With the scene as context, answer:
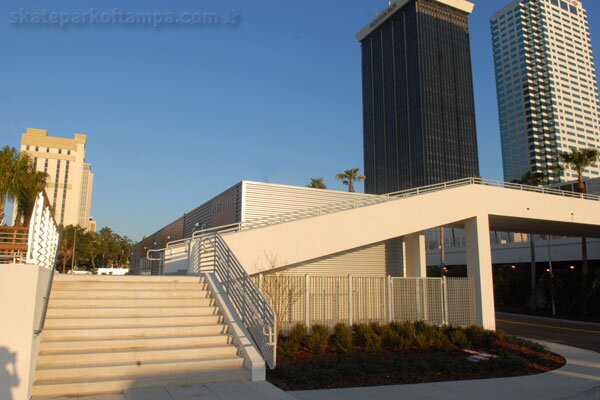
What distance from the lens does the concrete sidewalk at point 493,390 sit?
7.57 m

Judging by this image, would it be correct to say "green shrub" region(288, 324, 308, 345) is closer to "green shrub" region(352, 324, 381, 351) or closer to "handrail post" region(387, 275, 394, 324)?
"green shrub" region(352, 324, 381, 351)

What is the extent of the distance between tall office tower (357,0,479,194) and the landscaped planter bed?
4623 inches

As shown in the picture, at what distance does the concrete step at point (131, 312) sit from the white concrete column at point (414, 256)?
49.1ft

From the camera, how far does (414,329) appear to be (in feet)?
44.9

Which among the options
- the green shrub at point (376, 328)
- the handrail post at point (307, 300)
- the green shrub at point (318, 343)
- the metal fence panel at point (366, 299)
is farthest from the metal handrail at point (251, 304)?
the green shrub at point (376, 328)

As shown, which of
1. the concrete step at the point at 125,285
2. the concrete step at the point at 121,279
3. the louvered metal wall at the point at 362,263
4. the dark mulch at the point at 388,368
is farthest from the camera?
the louvered metal wall at the point at 362,263

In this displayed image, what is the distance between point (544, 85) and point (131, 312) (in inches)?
7856

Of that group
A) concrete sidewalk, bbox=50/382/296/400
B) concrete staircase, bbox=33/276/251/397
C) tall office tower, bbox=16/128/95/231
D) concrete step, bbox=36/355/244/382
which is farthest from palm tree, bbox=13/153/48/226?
tall office tower, bbox=16/128/95/231

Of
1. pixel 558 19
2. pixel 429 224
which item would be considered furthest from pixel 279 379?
pixel 558 19

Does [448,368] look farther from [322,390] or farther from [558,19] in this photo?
[558,19]

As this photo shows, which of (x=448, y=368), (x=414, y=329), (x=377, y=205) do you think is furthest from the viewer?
(x=377, y=205)

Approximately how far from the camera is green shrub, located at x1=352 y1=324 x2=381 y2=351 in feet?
38.7

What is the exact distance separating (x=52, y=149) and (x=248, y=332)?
5813 inches

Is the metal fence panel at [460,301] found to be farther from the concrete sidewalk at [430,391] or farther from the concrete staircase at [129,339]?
the concrete staircase at [129,339]
